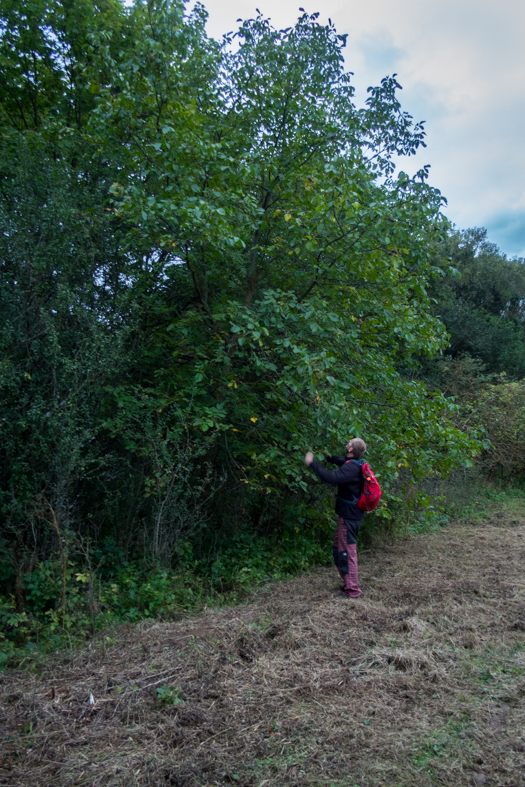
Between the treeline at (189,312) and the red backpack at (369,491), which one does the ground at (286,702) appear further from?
the treeline at (189,312)

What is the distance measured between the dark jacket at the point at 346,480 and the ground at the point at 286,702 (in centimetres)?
95

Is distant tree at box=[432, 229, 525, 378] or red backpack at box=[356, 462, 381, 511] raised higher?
distant tree at box=[432, 229, 525, 378]

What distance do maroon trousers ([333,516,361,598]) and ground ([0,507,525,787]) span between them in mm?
295

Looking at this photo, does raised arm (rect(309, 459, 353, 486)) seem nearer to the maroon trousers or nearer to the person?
the person

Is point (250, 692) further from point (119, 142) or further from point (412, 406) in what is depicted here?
point (119, 142)

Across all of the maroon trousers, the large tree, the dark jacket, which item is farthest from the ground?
the large tree

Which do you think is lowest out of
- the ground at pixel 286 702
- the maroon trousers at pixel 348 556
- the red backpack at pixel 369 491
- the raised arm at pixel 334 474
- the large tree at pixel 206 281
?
the ground at pixel 286 702

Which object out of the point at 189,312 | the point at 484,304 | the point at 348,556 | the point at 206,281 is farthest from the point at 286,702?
the point at 484,304

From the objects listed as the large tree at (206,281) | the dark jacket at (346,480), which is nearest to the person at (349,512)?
the dark jacket at (346,480)

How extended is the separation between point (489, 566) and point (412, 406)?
250cm

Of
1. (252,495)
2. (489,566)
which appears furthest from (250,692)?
(489,566)

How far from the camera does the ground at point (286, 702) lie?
8.45 ft

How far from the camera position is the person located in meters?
5.32

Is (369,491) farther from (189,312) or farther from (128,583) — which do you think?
(189,312)
